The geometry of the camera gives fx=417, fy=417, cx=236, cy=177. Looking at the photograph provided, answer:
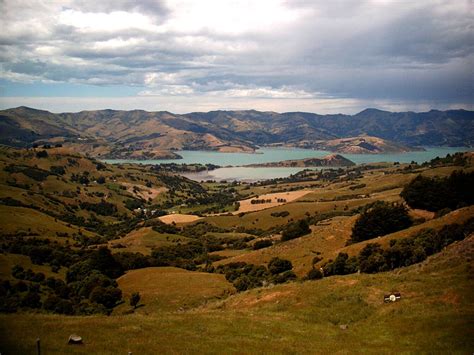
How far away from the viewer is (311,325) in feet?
101

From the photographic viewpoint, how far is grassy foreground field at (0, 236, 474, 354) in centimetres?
2344

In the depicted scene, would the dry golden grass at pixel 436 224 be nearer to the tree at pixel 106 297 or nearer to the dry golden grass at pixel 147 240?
the tree at pixel 106 297

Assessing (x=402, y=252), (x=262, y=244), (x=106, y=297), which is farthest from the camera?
(x=262, y=244)

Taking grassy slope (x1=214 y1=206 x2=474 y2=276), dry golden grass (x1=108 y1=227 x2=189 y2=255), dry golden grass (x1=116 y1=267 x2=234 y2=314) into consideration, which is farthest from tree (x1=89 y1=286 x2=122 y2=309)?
dry golden grass (x1=108 y1=227 x2=189 y2=255)

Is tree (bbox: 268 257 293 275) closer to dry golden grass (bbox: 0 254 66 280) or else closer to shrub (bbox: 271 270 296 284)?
shrub (bbox: 271 270 296 284)

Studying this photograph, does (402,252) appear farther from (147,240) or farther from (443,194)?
(147,240)

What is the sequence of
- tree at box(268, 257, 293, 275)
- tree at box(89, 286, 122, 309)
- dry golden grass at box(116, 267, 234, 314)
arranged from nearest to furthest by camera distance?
dry golden grass at box(116, 267, 234, 314) → tree at box(89, 286, 122, 309) → tree at box(268, 257, 293, 275)

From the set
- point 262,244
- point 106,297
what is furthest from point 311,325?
point 262,244

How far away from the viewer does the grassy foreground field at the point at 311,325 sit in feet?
76.9

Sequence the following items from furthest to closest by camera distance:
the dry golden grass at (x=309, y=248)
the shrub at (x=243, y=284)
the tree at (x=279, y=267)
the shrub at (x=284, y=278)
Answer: the dry golden grass at (x=309, y=248) < the tree at (x=279, y=267) < the shrub at (x=243, y=284) < the shrub at (x=284, y=278)

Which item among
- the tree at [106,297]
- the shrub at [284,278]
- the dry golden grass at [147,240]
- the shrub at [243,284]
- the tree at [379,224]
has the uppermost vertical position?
the tree at [379,224]

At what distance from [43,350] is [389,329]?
2070cm

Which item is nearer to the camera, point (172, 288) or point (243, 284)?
point (243, 284)

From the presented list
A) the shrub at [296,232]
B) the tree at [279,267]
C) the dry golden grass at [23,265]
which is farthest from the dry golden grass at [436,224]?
the dry golden grass at [23,265]
